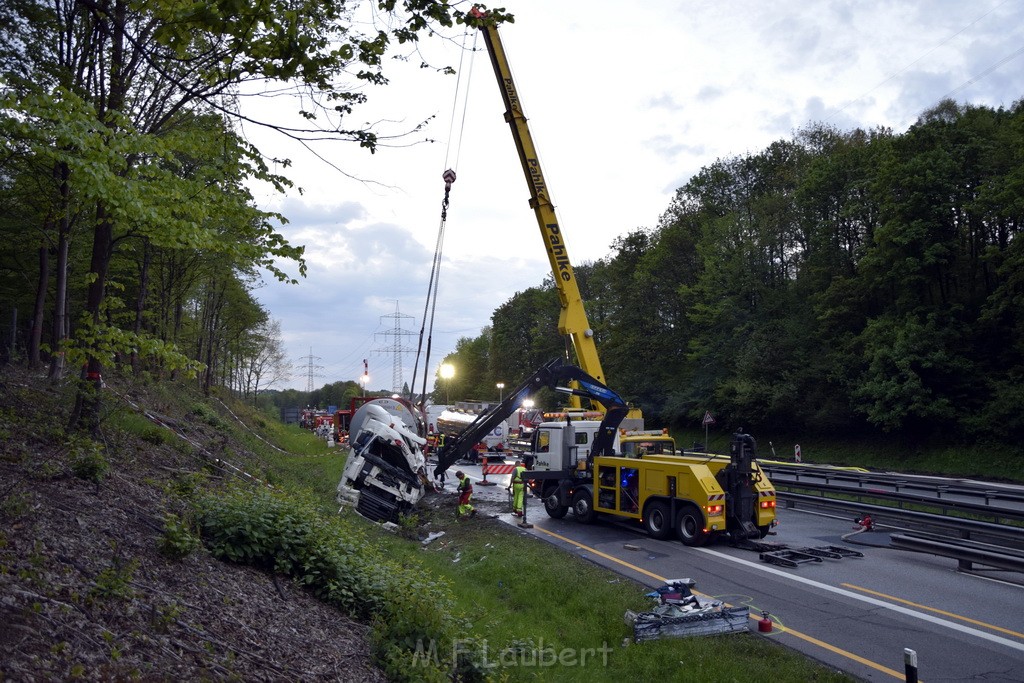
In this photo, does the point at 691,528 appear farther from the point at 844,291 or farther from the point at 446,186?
the point at 844,291

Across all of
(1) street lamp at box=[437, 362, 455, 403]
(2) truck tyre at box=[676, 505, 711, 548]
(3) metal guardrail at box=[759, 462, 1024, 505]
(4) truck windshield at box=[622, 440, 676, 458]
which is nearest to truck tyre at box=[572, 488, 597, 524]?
(4) truck windshield at box=[622, 440, 676, 458]

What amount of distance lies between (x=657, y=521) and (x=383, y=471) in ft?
21.3

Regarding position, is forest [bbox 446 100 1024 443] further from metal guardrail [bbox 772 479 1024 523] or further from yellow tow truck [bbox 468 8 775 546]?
yellow tow truck [bbox 468 8 775 546]

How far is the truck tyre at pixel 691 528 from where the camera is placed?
47.5 feet

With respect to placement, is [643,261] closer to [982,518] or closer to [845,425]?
[845,425]

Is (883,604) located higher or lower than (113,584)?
lower

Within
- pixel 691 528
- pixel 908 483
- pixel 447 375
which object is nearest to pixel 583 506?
pixel 691 528

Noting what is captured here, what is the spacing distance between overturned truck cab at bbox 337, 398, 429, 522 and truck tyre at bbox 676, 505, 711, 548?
6538mm

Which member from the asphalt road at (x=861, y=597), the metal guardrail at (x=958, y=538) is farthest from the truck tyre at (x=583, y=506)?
the metal guardrail at (x=958, y=538)

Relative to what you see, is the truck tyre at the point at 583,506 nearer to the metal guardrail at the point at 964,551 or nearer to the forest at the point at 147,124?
the metal guardrail at the point at 964,551

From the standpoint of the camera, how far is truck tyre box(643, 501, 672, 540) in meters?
15.4

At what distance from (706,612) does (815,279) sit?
1377 inches

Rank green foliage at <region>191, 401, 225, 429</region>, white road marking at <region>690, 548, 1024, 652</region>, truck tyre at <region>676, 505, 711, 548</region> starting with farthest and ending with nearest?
green foliage at <region>191, 401, 225, 429</region> < truck tyre at <region>676, 505, 711, 548</region> < white road marking at <region>690, 548, 1024, 652</region>

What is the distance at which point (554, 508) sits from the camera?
62.0 ft
